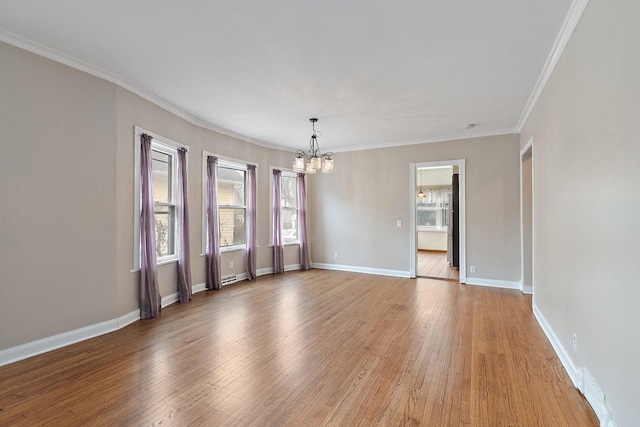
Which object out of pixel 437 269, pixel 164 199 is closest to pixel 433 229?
pixel 437 269

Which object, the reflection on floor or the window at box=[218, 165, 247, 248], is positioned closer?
the window at box=[218, 165, 247, 248]

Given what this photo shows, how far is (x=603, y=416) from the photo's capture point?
1805 millimetres

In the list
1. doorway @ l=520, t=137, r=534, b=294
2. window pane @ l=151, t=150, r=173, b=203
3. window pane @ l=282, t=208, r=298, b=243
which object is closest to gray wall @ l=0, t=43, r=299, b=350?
window pane @ l=151, t=150, r=173, b=203

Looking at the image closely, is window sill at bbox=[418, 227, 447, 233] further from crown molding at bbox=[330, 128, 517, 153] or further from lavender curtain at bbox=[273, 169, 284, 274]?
lavender curtain at bbox=[273, 169, 284, 274]

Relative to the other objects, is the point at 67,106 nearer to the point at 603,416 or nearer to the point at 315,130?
the point at 315,130

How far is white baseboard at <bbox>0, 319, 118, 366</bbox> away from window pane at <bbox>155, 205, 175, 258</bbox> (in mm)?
1205

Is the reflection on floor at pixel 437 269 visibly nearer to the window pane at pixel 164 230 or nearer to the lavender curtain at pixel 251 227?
the lavender curtain at pixel 251 227

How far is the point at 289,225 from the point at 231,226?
5.32 feet

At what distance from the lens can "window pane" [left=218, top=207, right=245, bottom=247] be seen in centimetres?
556

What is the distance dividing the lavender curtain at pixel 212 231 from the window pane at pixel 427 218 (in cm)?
801

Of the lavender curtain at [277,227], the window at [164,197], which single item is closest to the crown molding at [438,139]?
the lavender curtain at [277,227]

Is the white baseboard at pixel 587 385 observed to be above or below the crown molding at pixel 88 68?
below

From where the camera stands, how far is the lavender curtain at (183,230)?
4.43 m

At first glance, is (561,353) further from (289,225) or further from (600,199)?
(289,225)
